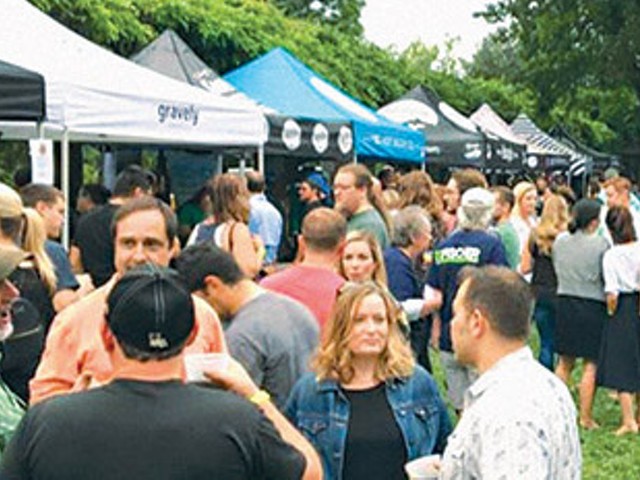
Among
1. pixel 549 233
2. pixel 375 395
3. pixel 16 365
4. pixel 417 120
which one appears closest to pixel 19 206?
pixel 16 365

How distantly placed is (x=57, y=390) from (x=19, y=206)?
144 cm

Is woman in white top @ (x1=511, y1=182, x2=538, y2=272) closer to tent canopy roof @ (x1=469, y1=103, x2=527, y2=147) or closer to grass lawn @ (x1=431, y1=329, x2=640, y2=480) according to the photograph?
grass lawn @ (x1=431, y1=329, x2=640, y2=480)

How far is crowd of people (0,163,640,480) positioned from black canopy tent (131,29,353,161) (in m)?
2.83

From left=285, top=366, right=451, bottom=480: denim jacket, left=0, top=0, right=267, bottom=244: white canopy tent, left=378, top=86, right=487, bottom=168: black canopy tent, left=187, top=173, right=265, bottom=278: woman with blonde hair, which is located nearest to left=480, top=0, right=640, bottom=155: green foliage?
left=378, top=86, right=487, bottom=168: black canopy tent

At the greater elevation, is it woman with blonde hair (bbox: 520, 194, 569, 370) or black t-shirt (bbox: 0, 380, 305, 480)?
black t-shirt (bbox: 0, 380, 305, 480)

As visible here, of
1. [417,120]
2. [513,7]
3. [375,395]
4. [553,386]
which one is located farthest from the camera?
[513,7]

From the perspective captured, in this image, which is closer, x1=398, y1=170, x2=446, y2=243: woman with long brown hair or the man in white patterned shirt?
the man in white patterned shirt

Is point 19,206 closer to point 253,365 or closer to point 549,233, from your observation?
point 253,365

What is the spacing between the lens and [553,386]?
395cm

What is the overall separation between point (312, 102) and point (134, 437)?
1280 cm

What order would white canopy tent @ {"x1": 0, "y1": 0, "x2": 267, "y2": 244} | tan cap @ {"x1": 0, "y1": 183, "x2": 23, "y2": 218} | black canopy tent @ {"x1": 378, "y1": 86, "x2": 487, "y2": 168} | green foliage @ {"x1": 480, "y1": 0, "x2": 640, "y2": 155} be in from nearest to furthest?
1. tan cap @ {"x1": 0, "y1": 183, "x2": 23, "y2": 218}
2. white canopy tent @ {"x1": 0, "y1": 0, "x2": 267, "y2": 244}
3. black canopy tent @ {"x1": 378, "y1": 86, "x2": 487, "y2": 168}
4. green foliage @ {"x1": 480, "y1": 0, "x2": 640, "y2": 155}

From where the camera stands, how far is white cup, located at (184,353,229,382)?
3.36m

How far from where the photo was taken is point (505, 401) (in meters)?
3.81

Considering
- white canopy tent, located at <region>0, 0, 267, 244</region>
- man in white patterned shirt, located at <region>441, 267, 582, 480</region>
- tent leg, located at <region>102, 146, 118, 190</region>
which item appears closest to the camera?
man in white patterned shirt, located at <region>441, 267, 582, 480</region>
